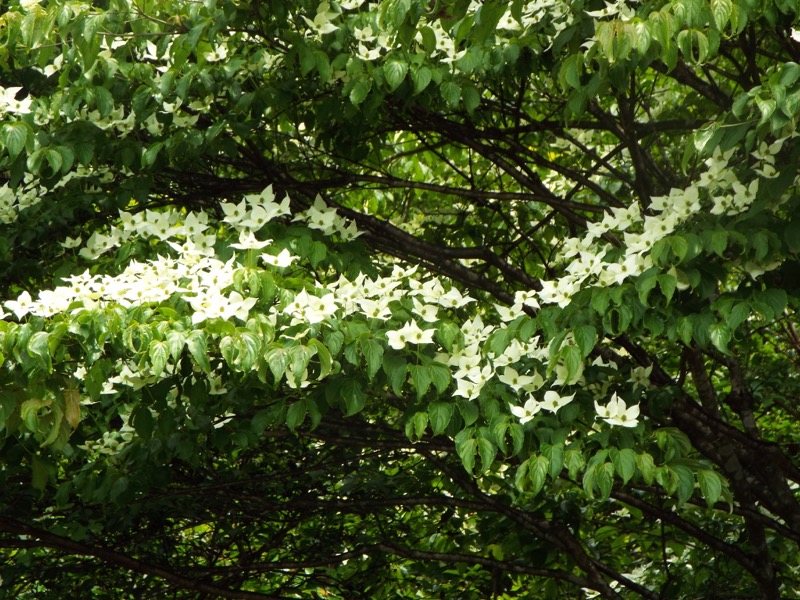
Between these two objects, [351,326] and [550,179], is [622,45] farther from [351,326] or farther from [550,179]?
[550,179]

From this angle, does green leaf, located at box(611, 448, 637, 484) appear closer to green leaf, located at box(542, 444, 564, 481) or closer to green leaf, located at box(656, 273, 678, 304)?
green leaf, located at box(542, 444, 564, 481)

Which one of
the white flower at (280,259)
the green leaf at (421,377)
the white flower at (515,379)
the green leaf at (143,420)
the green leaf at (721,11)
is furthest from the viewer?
the green leaf at (143,420)

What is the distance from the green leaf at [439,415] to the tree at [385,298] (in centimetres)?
3

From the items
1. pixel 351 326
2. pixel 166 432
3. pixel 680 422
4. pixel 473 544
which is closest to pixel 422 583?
pixel 473 544

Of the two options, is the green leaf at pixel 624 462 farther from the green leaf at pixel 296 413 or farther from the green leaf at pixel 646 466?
the green leaf at pixel 296 413

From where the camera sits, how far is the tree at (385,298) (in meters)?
2.64

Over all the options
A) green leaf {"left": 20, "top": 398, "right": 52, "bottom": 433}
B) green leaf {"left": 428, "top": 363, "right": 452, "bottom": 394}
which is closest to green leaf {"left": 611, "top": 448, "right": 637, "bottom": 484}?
green leaf {"left": 428, "top": 363, "right": 452, "bottom": 394}

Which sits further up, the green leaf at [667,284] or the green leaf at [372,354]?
the green leaf at [372,354]

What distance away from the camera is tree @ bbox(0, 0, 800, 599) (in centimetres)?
264

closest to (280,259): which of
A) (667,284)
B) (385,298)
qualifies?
(385,298)

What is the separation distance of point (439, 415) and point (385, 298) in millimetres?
380

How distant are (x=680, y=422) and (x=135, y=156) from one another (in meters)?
2.02

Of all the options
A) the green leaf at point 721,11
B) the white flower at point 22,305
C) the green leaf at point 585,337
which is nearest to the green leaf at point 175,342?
the white flower at point 22,305

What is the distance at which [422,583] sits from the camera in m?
4.87
